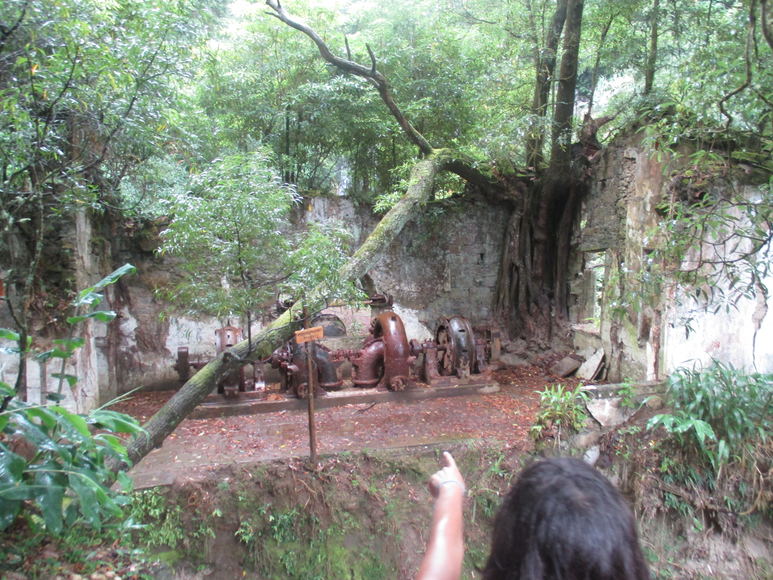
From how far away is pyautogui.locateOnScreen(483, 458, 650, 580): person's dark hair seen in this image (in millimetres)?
1045

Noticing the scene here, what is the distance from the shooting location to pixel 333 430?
5.08m

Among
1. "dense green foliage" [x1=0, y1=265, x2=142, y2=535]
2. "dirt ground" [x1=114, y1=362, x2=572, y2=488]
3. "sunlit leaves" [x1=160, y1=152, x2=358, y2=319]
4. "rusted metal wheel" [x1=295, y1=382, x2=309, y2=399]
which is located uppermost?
"sunlit leaves" [x1=160, y1=152, x2=358, y2=319]

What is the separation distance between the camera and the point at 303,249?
3.89 metres

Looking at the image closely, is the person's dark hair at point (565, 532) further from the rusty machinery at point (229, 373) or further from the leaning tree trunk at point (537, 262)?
the leaning tree trunk at point (537, 262)

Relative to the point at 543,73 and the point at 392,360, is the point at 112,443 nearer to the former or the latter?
the point at 392,360

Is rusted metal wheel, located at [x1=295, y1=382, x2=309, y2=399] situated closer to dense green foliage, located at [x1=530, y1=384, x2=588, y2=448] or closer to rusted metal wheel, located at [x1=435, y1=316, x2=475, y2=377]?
rusted metal wheel, located at [x1=435, y1=316, x2=475, y2=377]

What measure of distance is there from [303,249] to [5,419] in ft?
7.99

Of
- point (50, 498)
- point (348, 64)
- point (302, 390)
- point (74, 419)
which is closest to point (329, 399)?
point (302, 390)

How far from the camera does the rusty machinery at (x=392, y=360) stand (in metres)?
5.98

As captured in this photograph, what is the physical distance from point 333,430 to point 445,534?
155 inches

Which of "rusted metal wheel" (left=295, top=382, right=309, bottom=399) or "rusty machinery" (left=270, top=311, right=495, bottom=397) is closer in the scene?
"rusted metal wheel" (left=295, top=382, right=309, bottom=399)

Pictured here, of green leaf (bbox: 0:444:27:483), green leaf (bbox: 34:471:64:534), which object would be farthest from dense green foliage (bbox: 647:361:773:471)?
green leaf (bbox: 0:444:27:483)

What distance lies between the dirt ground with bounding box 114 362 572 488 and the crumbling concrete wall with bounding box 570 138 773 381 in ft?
4.61

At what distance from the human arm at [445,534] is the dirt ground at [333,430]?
10.4 feet
